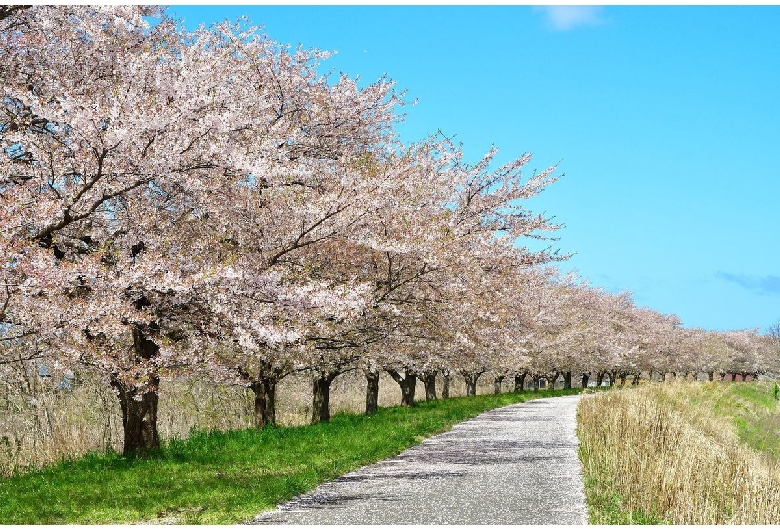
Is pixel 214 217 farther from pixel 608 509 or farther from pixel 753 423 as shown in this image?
pixel 753 423

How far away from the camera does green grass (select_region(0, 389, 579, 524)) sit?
9.60 m

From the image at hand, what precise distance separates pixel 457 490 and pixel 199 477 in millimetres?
4431

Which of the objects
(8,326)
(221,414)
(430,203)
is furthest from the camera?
(221,414)

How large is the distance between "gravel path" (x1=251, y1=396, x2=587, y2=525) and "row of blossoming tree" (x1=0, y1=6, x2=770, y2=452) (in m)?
2.41

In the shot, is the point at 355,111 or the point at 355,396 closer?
the point at 355,111

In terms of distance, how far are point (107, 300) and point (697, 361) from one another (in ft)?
295

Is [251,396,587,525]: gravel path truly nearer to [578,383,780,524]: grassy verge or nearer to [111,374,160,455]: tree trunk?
[578,383,780,524]: grassy verge

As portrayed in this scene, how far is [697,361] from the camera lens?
88.8 m

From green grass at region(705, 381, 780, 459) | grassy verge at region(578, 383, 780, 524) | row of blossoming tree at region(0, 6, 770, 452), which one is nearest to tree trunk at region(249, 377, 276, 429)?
row of blossoming tree at region(0, 6, 770, 452)

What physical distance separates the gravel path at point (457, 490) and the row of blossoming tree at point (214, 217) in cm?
241

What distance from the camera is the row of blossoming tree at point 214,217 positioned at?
984 centimetres

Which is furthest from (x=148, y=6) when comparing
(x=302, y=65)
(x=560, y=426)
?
(x=560, y=426)

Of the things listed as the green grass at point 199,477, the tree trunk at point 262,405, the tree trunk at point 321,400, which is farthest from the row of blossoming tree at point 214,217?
the tree trunk at point 321,400

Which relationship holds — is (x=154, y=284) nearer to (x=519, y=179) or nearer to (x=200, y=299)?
(x=200, y=299)
